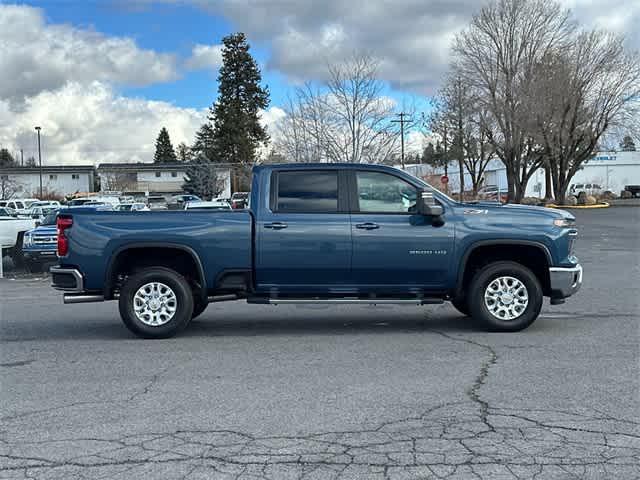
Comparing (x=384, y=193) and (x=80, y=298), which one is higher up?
(x=384, y=193)

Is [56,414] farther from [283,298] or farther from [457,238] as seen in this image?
[457,238]

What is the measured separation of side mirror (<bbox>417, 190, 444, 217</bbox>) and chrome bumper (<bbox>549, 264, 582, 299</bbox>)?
1.55 meters

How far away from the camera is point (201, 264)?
343 inches

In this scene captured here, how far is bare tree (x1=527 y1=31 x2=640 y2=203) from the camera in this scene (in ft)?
162

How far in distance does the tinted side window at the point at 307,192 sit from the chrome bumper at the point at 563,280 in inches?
105

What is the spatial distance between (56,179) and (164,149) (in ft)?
98.1

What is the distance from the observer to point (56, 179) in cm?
8688

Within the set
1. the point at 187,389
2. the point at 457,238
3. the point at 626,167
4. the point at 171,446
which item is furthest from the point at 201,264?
the point at 626,167

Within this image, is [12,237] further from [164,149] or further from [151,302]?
[164,149]

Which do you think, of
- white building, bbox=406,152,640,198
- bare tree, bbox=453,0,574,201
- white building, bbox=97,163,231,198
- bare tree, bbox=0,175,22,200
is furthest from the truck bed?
white building, bbox=406,152,640,198

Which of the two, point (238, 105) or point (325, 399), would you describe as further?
point (238, 105)

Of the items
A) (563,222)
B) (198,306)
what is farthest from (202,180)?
(563,222)

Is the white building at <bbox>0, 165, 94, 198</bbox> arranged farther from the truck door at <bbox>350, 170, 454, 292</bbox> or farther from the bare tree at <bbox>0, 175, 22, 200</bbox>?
the truck door at <bbox>350, 170, 454, 292</bbox>

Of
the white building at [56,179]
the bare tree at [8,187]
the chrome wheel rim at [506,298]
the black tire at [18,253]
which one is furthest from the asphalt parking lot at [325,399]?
the white building at [56,179]
